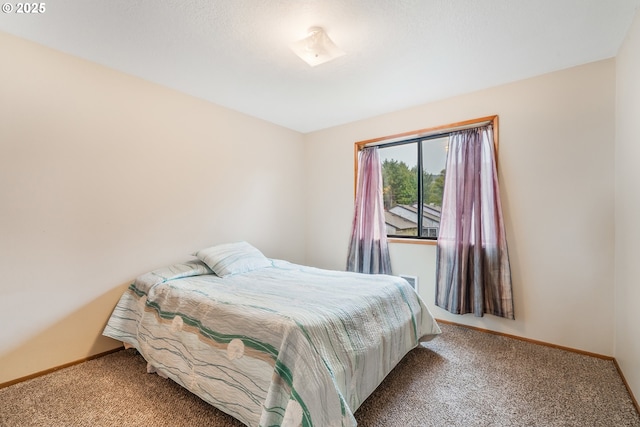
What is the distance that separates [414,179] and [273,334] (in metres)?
2.47

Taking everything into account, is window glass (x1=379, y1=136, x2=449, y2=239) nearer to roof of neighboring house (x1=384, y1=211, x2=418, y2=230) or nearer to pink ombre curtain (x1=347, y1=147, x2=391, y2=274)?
roof of neighboring house (x1=384, y1=211, x2=418, y2=230)

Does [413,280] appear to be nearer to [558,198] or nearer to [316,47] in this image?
[558,198]

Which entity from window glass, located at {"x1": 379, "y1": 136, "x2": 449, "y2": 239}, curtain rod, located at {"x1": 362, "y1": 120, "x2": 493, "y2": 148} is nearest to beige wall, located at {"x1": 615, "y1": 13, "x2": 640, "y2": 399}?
curtain rod, located at {"x1": 362, "y1": 120, "x2": 493, "y2": 148}

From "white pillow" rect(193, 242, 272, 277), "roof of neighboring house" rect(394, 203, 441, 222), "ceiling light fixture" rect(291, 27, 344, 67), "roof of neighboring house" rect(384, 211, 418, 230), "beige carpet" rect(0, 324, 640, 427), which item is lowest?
"beige carpet" rect(0, 324, 640, 427)

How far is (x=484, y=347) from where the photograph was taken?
2406 mm

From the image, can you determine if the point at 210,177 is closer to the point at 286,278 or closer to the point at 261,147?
the point at 261,147

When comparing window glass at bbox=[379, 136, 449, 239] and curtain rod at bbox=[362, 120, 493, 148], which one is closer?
curtain rod at bbox=[362, 120, 493, 148]

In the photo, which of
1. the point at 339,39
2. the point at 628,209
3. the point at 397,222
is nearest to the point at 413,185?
the point at 397,222

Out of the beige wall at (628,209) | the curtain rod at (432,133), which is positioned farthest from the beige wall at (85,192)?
the beige wall at (628,209)

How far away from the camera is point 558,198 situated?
2354 mm

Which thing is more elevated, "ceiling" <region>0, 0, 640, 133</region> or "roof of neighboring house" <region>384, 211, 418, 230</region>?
"ceiling" <region>0, 0, 640, 133</region>

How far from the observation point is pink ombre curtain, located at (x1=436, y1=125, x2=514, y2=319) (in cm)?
256

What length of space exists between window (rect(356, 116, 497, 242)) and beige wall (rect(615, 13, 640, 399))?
1075 millimetres

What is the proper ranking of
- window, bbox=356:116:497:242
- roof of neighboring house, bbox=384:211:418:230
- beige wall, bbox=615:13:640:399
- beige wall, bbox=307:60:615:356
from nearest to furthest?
beige wall, bbox=615:13:640:399 < beige wall, bbox=307:60:615:356 < window, bbox=356:116:497:242 < roof of neighboring house, bbox=384:211:418:230
